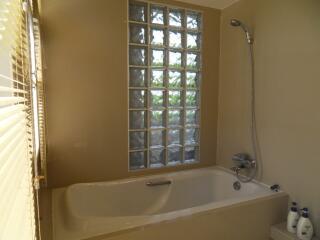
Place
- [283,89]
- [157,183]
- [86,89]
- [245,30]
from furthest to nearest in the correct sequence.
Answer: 1. [157,183]
2. [245,30]
3. [86,89]
4. [283,89]

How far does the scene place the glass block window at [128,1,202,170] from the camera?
214cm

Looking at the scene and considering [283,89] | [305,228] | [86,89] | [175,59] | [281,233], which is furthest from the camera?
[175,59]

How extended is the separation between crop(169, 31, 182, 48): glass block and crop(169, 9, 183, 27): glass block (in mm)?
72

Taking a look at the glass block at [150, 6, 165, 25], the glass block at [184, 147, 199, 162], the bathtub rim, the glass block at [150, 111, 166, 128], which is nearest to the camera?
the bathtub rim

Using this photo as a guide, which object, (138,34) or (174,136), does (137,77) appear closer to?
(138,34)

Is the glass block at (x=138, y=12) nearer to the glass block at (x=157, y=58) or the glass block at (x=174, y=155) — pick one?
the glass block at (x=157, y=58)

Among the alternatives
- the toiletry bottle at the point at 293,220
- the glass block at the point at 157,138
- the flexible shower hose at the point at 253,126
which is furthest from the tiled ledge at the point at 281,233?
the glass block at the point at 157,138

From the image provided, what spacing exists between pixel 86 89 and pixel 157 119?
702 millimetres

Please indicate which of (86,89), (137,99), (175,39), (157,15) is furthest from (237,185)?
(157,15)

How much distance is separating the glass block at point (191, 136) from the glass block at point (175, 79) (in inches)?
18.4

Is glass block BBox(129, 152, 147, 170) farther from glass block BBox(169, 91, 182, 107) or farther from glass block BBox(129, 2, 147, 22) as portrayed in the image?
glass block BBox(129, 2, 147, 22)

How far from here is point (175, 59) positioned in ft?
7.54

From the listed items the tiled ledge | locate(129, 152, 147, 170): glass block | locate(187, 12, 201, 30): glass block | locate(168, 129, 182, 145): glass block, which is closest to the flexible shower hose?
the tiled ledge

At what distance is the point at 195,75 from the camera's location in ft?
7.98
